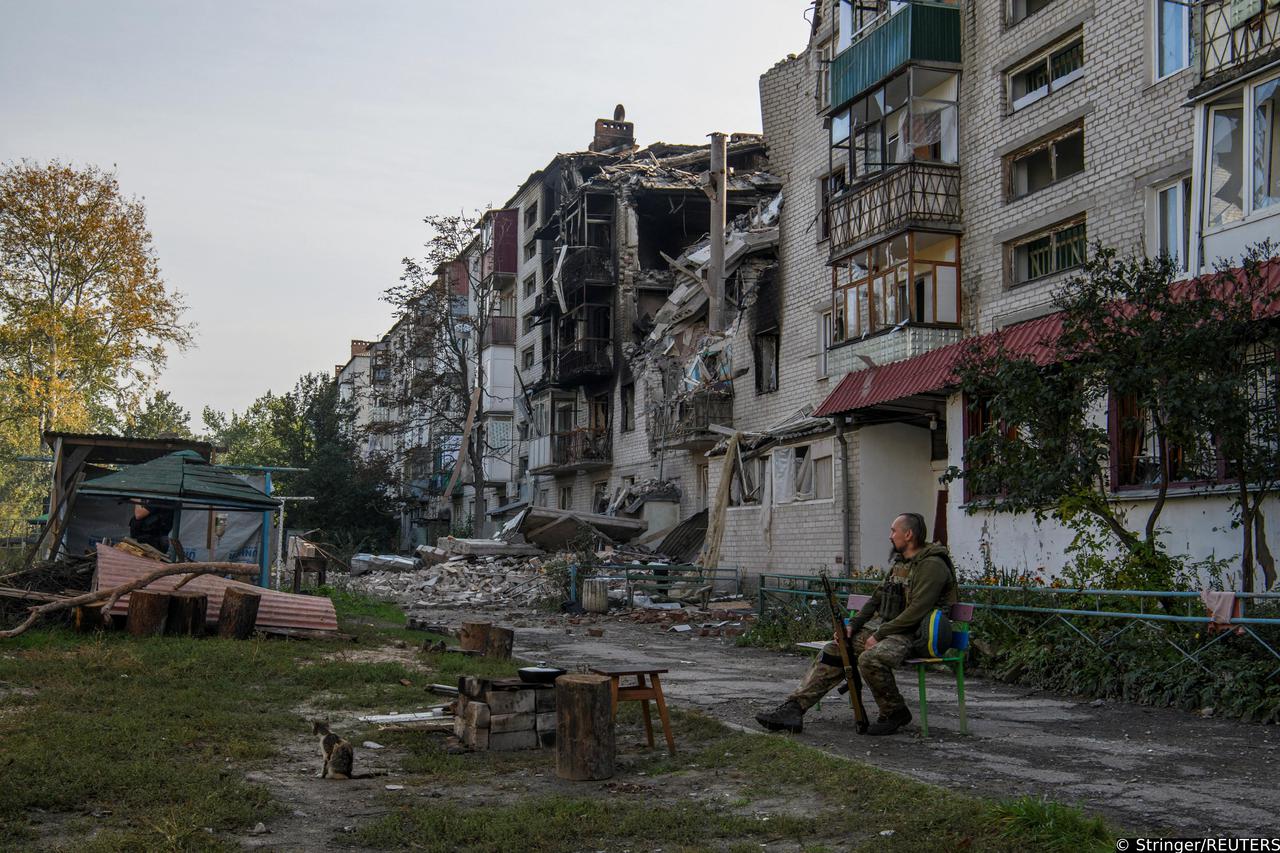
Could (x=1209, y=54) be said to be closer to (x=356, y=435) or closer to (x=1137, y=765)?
(x=1137, y=765)

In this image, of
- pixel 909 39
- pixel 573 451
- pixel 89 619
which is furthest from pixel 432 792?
pixel 573 451

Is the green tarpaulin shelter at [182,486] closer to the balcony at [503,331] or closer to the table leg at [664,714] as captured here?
the table leg at [664,714]

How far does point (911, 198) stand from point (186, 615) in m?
14.5

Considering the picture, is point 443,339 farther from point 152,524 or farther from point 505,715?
point 505,715

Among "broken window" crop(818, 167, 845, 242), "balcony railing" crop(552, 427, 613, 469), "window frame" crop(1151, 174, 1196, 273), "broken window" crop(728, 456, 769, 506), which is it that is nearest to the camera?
"window frame" crop(1151, 174, 1196, 273)

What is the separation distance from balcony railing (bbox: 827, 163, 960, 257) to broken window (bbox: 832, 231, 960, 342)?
0.28m

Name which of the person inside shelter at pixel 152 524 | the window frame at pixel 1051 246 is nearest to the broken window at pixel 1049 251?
the window frame at pixel 1051 246

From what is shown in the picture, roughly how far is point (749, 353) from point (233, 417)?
85.3 meters

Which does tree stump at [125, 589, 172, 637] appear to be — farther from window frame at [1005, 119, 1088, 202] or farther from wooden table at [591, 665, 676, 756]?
window frame at [1005, 119, 1088, 202]

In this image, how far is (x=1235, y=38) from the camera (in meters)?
14.1

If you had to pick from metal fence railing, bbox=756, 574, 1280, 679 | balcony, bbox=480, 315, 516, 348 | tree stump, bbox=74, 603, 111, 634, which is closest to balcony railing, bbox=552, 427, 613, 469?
balcony, bbox=480, 315, 516, 348

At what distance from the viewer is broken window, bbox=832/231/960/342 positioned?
2141 cm

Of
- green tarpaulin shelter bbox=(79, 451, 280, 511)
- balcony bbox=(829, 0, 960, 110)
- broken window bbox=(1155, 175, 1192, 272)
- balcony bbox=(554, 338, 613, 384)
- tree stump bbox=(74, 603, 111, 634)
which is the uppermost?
balcony bbox=(829, 0, 960, 110)

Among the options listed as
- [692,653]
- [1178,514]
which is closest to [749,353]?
[692,653]
